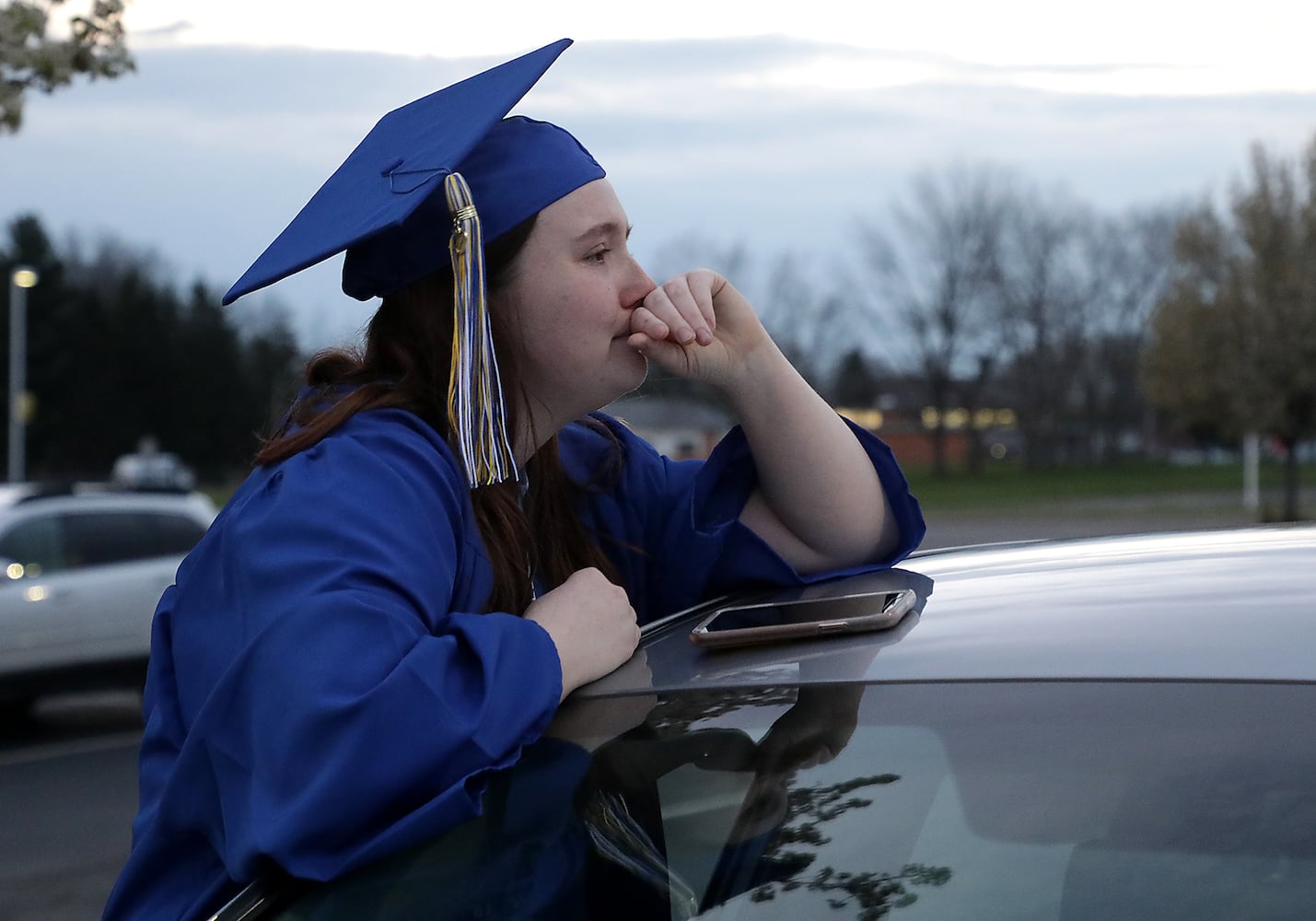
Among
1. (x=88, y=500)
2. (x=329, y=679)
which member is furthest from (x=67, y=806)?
(x=329, y=679)

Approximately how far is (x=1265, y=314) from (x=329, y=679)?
30.3m

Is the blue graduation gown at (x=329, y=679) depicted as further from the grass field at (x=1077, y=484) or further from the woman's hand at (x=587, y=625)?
the grass field at (x=1077, y=484)

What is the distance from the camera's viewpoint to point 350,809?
133 cm

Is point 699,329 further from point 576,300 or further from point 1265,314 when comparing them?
point 1265,314

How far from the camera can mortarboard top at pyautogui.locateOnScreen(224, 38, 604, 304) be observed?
165 cm

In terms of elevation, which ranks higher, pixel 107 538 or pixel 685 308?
pixel 685 308

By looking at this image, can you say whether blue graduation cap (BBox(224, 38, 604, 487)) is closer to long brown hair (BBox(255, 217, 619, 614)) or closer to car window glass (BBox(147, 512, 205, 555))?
long brown hair (BBox(255, 217, 619, 614))

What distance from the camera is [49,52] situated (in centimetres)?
631

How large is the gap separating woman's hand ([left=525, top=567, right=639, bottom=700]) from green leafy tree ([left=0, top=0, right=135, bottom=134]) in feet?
18.2

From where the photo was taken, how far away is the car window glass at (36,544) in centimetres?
896

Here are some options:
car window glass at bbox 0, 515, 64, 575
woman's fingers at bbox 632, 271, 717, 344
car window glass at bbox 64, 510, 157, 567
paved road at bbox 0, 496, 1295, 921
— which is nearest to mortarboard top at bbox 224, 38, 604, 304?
woman's fingers at bbox 632, 271, 717, 344

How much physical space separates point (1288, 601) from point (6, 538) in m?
8.73

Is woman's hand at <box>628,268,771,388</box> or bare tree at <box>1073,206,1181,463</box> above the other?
woman's hand at <box>628,268,771,388</box>

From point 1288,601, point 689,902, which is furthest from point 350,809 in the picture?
point 1288,601
